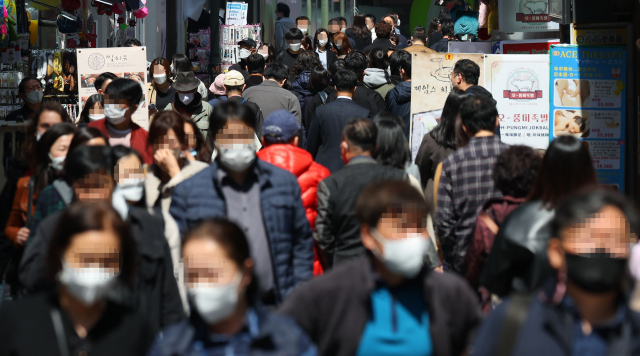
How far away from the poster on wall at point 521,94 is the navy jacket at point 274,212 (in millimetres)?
4088

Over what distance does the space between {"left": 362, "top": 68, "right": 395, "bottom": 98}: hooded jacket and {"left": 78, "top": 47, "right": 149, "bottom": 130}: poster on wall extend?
9.00 feet

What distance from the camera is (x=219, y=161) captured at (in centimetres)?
401

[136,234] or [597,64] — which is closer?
[136,234]

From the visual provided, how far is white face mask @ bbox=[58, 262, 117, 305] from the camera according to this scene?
2533 mm

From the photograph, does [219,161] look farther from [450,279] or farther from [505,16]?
[505,16]

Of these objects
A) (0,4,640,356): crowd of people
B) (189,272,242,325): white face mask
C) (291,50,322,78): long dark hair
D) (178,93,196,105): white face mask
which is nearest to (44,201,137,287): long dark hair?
(0,4,640,356): crowd of people

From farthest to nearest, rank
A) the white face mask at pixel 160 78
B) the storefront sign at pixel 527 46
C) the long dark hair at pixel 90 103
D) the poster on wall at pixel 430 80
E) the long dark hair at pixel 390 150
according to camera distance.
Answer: the white face mask at pixel 160 78, the storefront sign at pixel 527 46, the poster on wall at pixel 430 80, the long dark hair at pixel 90 103, the long dark hair at pixel 390 150

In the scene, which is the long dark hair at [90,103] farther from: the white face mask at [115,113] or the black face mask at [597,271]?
the black face mask at [597,271]

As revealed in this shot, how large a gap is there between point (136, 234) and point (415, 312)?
4.65ft

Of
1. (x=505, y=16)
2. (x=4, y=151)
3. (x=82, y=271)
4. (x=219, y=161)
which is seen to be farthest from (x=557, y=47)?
(x=82, y=271)

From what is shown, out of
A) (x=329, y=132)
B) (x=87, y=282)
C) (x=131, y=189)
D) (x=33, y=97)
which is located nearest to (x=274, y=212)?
(x=131, y=189)

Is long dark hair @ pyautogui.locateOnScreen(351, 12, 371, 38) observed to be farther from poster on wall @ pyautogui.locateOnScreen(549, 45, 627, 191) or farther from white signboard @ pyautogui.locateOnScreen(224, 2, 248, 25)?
poster on wall @ pyautogui.locateOnScreen(549, 45, 627, 191)

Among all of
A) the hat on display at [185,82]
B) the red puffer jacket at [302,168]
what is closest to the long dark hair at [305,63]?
the hat on display at [185,82]

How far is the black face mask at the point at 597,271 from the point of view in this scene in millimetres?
2248
